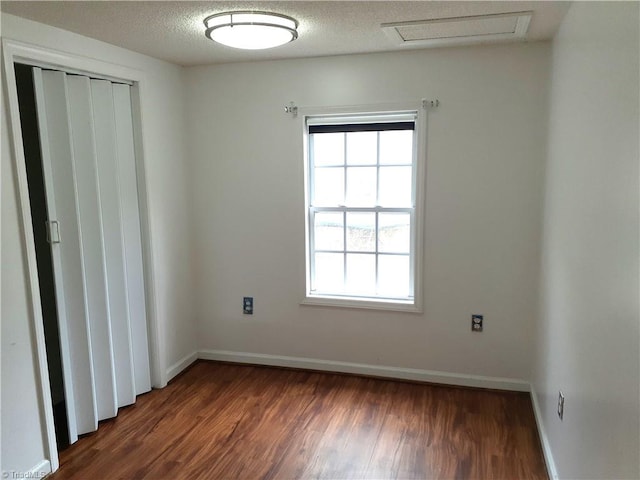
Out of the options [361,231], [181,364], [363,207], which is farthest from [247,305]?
[363,207]

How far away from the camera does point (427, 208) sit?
10.2 ft

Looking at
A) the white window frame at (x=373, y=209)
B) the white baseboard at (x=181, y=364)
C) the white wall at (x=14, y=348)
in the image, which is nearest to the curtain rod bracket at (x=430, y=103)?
the white window frame at (x=373, y=209)

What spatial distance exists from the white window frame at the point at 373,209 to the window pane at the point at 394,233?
6 centimetres

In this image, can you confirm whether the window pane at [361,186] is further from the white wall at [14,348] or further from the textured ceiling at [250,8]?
the white wall at [14,348]

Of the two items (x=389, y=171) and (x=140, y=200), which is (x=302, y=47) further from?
(x=140, y=200)

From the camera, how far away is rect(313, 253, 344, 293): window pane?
346cm

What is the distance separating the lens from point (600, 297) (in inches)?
59.9

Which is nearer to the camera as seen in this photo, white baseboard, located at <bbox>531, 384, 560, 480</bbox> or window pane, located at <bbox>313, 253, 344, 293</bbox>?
white baseboard, located at <bbox>531, 384, 560, 480</bbox>

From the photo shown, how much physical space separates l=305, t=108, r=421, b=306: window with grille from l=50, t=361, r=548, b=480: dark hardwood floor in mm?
687

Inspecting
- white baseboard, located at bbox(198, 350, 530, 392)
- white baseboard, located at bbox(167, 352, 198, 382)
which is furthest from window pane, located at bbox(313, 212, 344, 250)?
white baseboard, located at bbox(167, 352, 198, 382)

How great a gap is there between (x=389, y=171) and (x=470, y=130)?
1.92 feet

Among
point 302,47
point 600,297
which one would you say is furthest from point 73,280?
point 600,297

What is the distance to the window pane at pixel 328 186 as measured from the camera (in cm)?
335

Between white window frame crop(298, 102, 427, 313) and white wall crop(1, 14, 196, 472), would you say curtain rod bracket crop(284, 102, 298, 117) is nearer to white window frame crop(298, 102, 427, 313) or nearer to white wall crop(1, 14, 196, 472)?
white window frame crop(298, 102, 427, 313)
